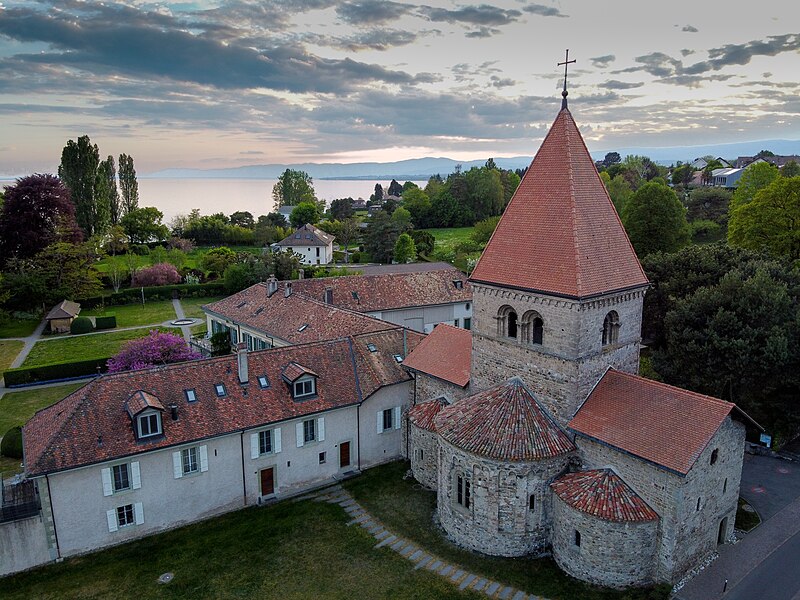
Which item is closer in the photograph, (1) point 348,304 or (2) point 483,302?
(2) point 483,302

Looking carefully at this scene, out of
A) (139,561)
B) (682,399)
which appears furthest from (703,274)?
(139,561)

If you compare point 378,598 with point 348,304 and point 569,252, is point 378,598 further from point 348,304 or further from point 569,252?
point 348,304

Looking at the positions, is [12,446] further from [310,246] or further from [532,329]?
[310,246]

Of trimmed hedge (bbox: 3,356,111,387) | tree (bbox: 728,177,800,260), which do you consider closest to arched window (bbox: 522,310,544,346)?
tree (bbox: 728,177,800,260)

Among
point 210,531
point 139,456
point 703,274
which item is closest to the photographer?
point 139,456

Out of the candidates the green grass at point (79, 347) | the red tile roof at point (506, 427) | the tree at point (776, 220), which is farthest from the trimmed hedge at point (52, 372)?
the tree at point (776, 220)
